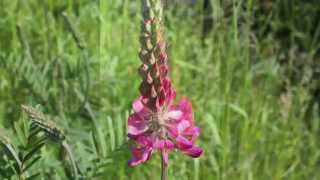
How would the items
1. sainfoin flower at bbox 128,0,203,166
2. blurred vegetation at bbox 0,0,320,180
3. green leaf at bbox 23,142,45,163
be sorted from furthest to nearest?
blurred vegetation at bbox 0,0,320,180
green leaf at bbox 23,142,45,163
sainfoin flower at bbox 128,0,203,166

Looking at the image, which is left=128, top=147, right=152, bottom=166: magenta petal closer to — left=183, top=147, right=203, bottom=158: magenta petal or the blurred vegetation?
left=183, top=147, right=203, bottom=158: magenta petal

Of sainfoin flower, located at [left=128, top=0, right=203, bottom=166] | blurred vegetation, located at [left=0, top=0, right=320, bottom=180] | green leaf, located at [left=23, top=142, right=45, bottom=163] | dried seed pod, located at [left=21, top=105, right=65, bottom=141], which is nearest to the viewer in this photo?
sainfoin flower, located at [left=128, top=0, right=203, bottom=166]

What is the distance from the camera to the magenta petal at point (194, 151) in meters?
1.23

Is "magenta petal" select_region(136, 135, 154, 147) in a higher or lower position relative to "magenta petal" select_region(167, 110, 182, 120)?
lower

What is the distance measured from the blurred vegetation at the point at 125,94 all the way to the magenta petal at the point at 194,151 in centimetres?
35

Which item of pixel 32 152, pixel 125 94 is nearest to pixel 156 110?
pixel 32 152

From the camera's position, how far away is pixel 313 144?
296cm

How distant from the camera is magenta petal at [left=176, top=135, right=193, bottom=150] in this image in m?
1.25

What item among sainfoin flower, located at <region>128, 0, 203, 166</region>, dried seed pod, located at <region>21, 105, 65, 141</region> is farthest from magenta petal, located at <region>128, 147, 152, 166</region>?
dried seed pod, located at <region>21, 105, 65, 141</region>

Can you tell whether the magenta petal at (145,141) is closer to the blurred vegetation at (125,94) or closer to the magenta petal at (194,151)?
the magenta petal at (194,151)

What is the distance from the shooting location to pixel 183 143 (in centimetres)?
125

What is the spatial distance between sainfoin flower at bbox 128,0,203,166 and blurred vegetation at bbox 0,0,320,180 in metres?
0.28

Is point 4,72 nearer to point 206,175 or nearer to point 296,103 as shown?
point 206,175

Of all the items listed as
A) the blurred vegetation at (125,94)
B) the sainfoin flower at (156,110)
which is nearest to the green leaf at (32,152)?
the blurred vegetation at (125,94)
